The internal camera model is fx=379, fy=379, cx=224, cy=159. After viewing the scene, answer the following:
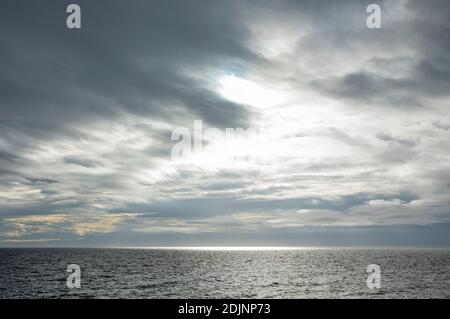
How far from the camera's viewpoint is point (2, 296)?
182 ft

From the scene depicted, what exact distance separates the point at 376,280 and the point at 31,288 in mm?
60822
